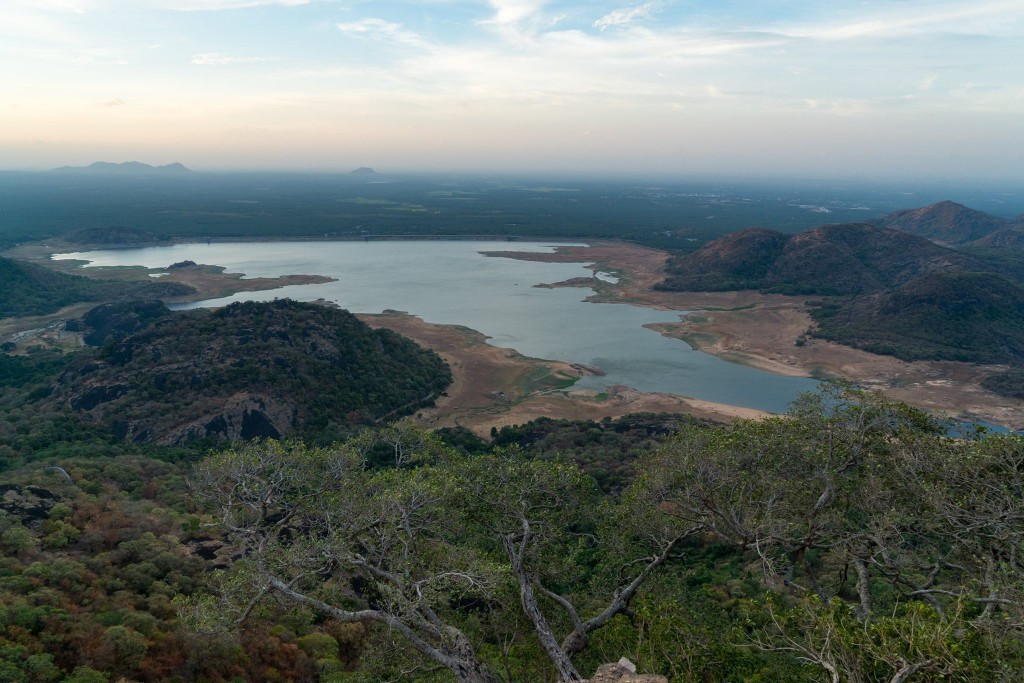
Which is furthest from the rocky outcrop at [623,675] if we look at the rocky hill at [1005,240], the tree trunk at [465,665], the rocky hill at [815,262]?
the rocky hill at [1005,240]

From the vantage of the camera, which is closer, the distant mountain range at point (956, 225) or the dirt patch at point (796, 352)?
the dirt patch at point (796, 352)

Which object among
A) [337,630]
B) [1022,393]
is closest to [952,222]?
[1022,393]

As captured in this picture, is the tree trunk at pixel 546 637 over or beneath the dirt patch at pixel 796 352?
over

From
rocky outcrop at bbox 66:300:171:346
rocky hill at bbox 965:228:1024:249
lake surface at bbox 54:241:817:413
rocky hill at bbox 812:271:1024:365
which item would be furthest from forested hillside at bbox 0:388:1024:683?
rocky hill at bbox 965:228:1024:249

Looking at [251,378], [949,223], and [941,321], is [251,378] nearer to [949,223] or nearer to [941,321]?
[941,321]

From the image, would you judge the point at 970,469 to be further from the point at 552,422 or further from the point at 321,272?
the point at 321,272

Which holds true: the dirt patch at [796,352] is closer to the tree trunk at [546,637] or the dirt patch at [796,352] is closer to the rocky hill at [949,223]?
the tree trunk at [546,637]
